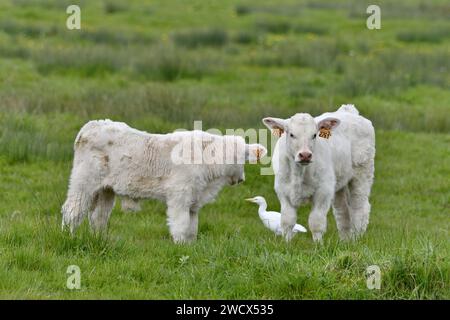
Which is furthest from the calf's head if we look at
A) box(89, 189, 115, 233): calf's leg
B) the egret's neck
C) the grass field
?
the egret's neck

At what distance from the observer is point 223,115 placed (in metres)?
16.6

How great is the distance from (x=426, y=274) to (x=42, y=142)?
8.01m

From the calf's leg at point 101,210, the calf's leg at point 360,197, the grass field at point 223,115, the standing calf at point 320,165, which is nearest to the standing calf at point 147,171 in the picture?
the calf's leg at point 101,210

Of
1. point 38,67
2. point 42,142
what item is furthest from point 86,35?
point 42,142

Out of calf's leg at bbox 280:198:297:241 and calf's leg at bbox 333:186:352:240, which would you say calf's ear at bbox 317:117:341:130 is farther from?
calf's leg at bbox 333:186:352:240

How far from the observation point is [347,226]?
1105 centimetres

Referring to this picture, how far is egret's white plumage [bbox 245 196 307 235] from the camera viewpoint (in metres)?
11.0

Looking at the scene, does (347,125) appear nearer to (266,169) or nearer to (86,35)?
(266,169)

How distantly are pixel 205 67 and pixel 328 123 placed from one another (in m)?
13.1

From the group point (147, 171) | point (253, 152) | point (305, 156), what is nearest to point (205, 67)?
point (253, 152)

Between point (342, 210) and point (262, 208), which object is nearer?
point (342, 210)

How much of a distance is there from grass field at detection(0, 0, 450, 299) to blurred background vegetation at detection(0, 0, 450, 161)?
5cm

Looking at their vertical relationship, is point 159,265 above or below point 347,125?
below

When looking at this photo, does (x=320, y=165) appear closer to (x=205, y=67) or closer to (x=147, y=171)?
(x=147, y=171)
